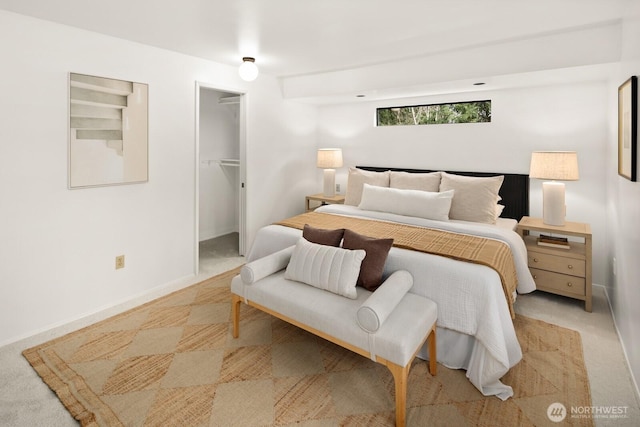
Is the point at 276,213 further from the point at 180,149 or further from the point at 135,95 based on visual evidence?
the point at 135,95

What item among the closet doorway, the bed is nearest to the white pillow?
the bed

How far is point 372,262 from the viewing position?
221 cm

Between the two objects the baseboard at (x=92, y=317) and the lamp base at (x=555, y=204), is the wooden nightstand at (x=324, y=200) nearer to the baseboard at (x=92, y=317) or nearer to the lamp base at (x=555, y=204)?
the baseboard at (x=92, y=317)

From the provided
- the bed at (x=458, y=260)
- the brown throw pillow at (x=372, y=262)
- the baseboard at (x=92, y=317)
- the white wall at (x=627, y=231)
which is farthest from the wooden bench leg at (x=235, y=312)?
the white wall at (x=627, y=231)

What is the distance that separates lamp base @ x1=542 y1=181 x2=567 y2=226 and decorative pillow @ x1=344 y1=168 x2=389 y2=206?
157 centimetres

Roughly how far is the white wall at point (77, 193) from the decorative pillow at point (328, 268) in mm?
1697

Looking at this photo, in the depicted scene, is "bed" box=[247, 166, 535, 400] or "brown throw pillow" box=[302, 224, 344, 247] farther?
"brown throw pillow" box=[302, 224, 344, 247]

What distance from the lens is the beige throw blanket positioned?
2273 mm

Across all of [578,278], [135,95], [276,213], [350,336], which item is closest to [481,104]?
[578,278]

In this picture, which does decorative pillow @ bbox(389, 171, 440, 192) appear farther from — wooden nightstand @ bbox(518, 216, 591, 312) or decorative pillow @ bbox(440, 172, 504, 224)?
wooden nightstand @ bbox(518, 216, 591, 312)

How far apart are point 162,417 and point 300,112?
403cm

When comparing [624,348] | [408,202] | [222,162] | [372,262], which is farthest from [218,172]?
[624,348]

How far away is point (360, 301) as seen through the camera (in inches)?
81.5

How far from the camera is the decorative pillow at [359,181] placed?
4.06 m
